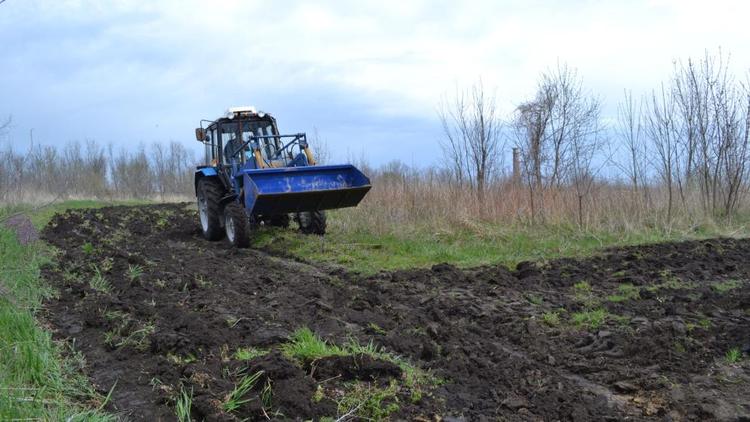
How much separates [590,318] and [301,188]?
5162 millimetres

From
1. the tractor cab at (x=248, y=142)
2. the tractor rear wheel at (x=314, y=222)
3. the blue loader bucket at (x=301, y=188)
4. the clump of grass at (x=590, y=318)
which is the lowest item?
the clump of grass at (x=590, y=318)

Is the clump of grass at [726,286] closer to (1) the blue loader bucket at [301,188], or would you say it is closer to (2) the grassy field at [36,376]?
(1) the blue loader bucket at [301,188]

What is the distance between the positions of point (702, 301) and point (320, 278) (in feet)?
13.3

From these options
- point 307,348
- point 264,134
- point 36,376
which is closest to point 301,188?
point 264,134

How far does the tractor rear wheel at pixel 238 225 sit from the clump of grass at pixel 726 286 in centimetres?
660

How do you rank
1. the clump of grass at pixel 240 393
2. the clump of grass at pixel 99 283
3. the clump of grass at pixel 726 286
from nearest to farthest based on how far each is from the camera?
the clump of grass at pixel 240 393, the clump of grass at pixel 726 286, the clump of grass at pixel 99 283

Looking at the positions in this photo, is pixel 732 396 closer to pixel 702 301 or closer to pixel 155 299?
pixel 702 301

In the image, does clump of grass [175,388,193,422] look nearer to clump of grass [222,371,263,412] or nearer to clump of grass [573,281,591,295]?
clump of grass [222,371,263,412]

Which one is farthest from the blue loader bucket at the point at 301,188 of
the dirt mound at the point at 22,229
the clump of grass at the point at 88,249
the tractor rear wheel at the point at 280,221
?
the dirt mound at the point at 22,229

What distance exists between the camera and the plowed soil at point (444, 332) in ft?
11.6

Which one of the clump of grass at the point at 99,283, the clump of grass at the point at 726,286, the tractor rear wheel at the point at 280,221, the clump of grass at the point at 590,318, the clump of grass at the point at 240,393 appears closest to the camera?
the clump of grass at the point at 240,393

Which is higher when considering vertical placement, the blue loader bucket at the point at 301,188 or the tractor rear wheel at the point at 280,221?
the blue loader bucket at the point at 301,188

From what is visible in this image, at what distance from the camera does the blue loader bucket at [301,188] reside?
30.3 ft

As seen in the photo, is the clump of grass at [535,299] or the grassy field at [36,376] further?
the clump of grass at [535,299]
